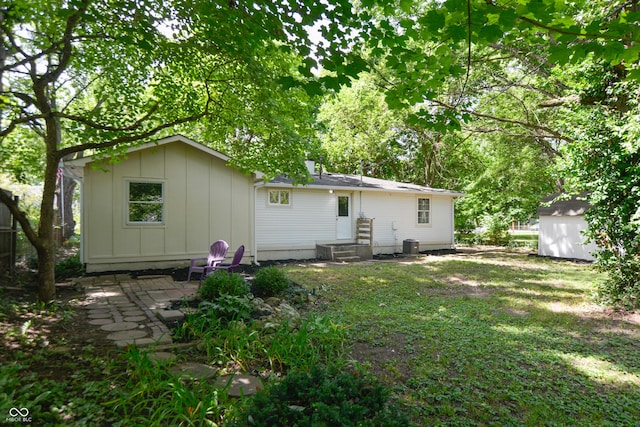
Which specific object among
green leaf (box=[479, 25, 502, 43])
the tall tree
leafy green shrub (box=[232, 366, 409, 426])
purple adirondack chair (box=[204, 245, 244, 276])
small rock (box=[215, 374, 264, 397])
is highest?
the tall tree

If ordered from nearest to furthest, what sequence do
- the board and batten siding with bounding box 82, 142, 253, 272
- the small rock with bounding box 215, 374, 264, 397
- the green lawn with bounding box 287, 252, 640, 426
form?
the small rock with bounding box 215, 374, 264, 397, the green lawn with bounding box 287, 252, 640, 426, the board and batten siding with bounding box 82, 142, 253, 272

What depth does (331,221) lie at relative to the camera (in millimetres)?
14016

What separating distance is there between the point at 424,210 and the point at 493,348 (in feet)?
41.7

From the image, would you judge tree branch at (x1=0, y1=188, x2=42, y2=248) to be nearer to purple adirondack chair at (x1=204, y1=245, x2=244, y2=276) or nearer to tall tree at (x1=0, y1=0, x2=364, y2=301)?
tall tree at (x1=0, y1=0, x2=364, y2=301)

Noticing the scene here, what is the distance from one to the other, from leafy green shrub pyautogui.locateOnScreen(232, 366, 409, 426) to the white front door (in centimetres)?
1190

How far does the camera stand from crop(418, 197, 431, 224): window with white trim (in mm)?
16641

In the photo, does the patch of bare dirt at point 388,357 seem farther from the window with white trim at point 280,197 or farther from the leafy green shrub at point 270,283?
the window with white trim at point 280,197

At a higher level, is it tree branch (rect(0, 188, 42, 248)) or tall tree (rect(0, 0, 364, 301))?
tall tree (rect(0, 0, 364, 301))

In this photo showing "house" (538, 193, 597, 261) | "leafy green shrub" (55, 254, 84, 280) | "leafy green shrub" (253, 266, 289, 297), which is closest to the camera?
"leafy green shrub" (253, 266, 289, 297)

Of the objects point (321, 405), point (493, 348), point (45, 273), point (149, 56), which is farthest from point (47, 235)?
point (493, 348)

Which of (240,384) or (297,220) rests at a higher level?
(297,220)

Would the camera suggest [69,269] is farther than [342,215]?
No

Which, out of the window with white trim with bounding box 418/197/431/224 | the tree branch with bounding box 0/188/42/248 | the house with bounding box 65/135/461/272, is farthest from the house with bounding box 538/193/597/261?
the tree branch with bounding box 0/188/42/248

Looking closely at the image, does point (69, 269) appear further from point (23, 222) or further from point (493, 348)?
point (493, 348)
